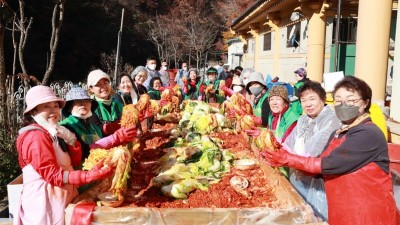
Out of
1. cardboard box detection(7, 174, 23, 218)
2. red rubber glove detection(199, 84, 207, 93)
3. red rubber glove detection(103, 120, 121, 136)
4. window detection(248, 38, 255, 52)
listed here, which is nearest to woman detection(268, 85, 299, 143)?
red rubber glove detection(103, 120, 121, 136)

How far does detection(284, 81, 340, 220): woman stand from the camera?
2.84m

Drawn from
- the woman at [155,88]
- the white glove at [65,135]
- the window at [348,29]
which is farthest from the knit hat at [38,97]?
the window at [348,29]

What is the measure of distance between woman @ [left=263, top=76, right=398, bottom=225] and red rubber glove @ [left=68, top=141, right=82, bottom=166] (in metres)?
1.62

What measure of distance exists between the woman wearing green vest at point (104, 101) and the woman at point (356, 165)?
2104mm

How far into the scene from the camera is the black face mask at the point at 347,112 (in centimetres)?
240

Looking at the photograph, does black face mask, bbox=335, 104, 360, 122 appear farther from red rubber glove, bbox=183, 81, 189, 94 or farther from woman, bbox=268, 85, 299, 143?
red rubber glove, bbox=183, 81, 189, 94

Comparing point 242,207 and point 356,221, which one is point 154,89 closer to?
point 242,207

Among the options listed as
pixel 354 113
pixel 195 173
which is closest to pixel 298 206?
pixel 354 113

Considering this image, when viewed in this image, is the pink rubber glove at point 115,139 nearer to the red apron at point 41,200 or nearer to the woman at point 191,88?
the red apron at point 41,200

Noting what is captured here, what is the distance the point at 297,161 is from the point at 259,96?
2.86m

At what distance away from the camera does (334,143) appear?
2.54 m

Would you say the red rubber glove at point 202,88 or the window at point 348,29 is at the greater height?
the window at point 348,29

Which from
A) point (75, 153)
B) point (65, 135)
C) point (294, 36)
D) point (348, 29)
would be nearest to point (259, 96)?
point (75, 153)

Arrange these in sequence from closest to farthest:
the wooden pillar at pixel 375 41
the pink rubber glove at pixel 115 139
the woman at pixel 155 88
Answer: the pink rubber glove at pixel 115 139 < the wooden pillar at pixel 375 41 < the woman at pixel 155 88
